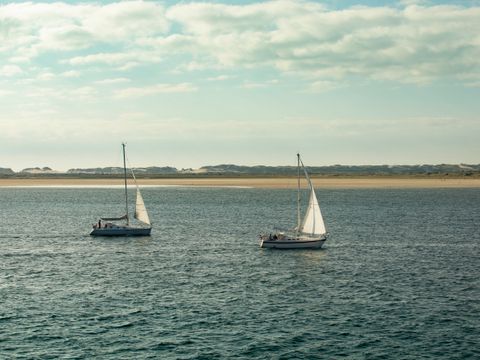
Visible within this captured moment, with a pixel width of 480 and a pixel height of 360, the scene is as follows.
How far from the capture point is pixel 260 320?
46469 millimetres

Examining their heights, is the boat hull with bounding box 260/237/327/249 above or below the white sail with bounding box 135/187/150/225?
below

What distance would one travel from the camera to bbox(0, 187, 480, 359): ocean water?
40469 mm

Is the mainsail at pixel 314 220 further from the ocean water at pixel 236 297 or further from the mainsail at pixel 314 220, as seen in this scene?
the ocean water at pixel 236 297

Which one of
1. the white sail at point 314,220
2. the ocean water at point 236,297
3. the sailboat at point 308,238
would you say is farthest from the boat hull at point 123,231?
the white sail at point 314,220

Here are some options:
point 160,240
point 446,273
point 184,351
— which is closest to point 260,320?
point 184,351

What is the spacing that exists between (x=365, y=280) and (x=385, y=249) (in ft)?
Answer: 78.2

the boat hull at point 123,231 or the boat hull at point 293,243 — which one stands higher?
the boat hull at point 123,231

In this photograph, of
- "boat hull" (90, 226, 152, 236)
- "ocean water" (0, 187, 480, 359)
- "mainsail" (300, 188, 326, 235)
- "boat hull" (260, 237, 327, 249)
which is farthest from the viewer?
"boat hull" (90, 226, 152, 236)

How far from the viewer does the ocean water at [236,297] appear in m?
40.5

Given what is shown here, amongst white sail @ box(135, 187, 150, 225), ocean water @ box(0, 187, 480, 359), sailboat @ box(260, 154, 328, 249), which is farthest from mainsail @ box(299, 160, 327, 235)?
white sail @ box(135, 187, 150, 225)

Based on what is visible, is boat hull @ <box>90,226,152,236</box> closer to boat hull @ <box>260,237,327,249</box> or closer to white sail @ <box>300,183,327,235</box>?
boat hull @ <box>260,237,327,249</box>

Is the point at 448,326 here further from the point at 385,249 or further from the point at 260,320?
the point at 385,249

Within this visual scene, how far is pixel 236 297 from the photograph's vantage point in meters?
53.8

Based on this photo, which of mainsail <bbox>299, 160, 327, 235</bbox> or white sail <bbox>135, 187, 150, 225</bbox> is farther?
white sail <bbox>135, 187, 150, 225</bbox>
